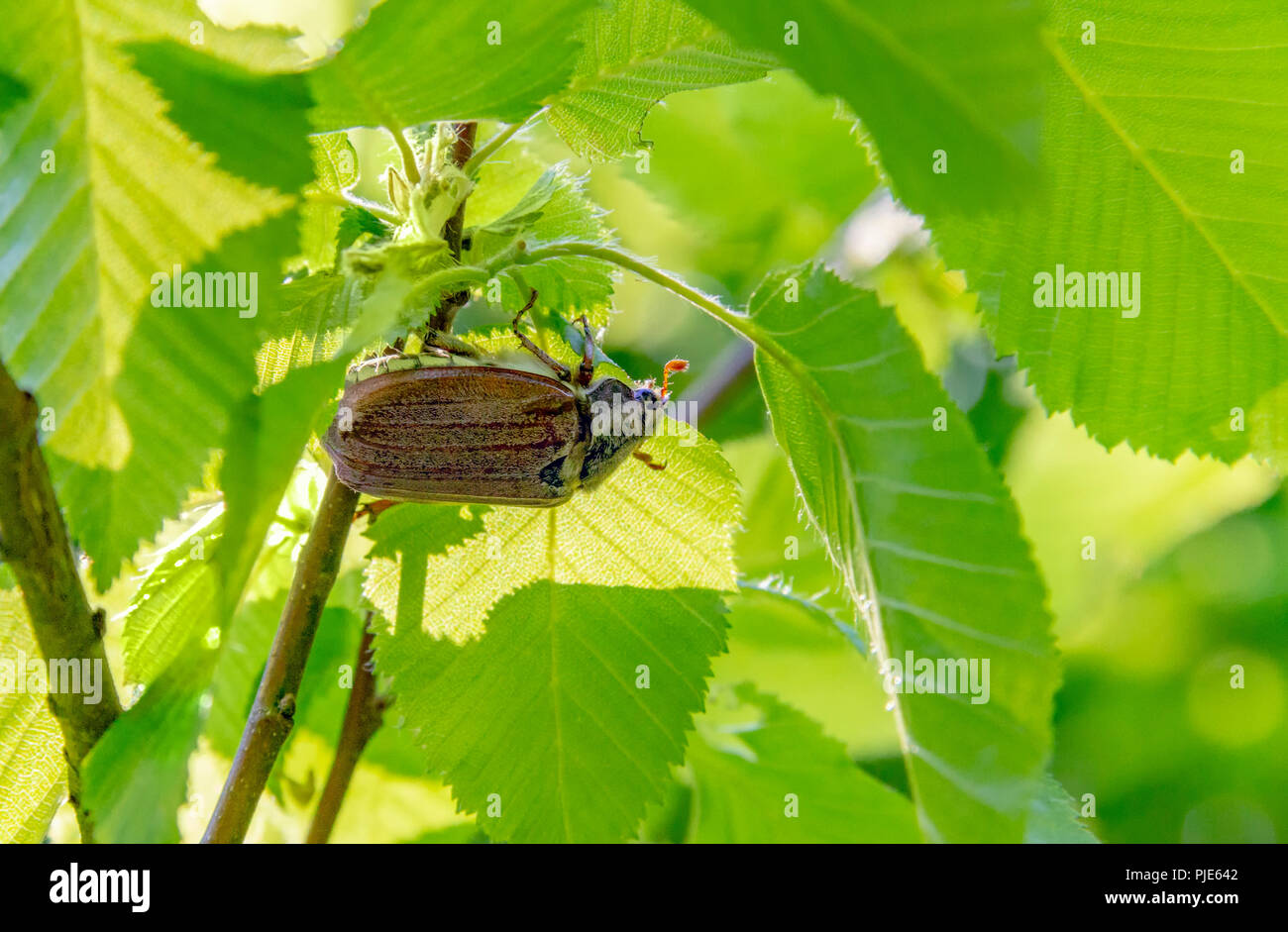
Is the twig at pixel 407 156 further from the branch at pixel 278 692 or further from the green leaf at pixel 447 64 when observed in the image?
the branch at pixel 278 692

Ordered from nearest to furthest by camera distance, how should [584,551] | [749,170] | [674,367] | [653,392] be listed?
[584,551]
[653,392]
[674,367]
[749,170]

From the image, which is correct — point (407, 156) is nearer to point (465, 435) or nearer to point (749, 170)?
point (465, 435)

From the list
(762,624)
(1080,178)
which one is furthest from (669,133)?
(1080,178)

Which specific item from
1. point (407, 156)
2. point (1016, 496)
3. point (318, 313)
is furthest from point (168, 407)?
point (1016, 496)

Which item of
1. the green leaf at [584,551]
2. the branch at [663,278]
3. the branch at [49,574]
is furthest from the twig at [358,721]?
the branch at [663,278]

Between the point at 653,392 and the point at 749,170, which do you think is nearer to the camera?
the point at 653,392

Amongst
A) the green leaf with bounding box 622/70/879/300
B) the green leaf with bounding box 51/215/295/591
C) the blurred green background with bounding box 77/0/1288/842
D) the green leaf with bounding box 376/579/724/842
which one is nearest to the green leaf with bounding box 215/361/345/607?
the green leaf with bounding box 51/215/295/591

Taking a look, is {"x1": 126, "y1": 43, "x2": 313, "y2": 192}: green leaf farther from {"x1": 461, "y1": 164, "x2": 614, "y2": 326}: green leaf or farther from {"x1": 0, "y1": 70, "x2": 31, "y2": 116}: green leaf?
{"x1": 461, "y1": 164, "x2": 614, "y2": 326}: green leaf
